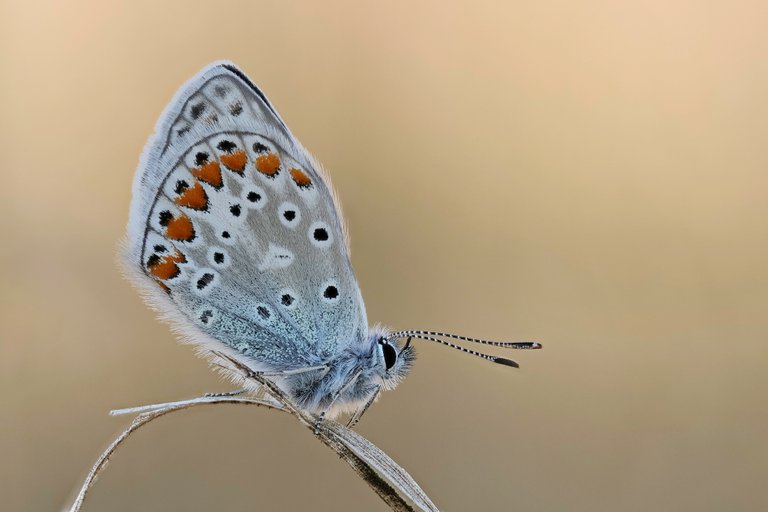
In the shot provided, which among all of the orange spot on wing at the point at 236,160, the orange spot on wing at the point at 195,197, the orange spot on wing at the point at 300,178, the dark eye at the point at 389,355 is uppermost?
the orange spot on wing at the point at 300,178

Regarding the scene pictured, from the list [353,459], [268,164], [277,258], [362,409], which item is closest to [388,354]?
[362,409]

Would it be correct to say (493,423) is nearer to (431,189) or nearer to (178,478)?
(431,189)

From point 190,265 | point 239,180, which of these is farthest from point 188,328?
point 239,180

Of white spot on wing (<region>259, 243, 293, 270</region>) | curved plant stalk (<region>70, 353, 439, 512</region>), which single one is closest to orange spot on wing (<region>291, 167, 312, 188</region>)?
white spot on wing (<region>259, 243, 293, 270</region>)

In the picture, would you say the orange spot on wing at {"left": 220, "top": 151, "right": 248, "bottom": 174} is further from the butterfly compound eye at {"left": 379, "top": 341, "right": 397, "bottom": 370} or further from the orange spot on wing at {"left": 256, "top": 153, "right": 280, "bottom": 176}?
the butterfly compound eye at {"left": 379, "top": 341, "right": 397, "bottom": 370}

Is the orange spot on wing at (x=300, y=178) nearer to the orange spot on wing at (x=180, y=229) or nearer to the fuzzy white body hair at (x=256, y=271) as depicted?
the fuzzy white body hair at (x=256, y=271)

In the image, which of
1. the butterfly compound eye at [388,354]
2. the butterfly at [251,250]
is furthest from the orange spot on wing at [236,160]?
the butterfly compound eye at [388,354]

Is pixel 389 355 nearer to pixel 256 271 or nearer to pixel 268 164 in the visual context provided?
pixel 256 271

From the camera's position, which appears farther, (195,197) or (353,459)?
(195,197)
